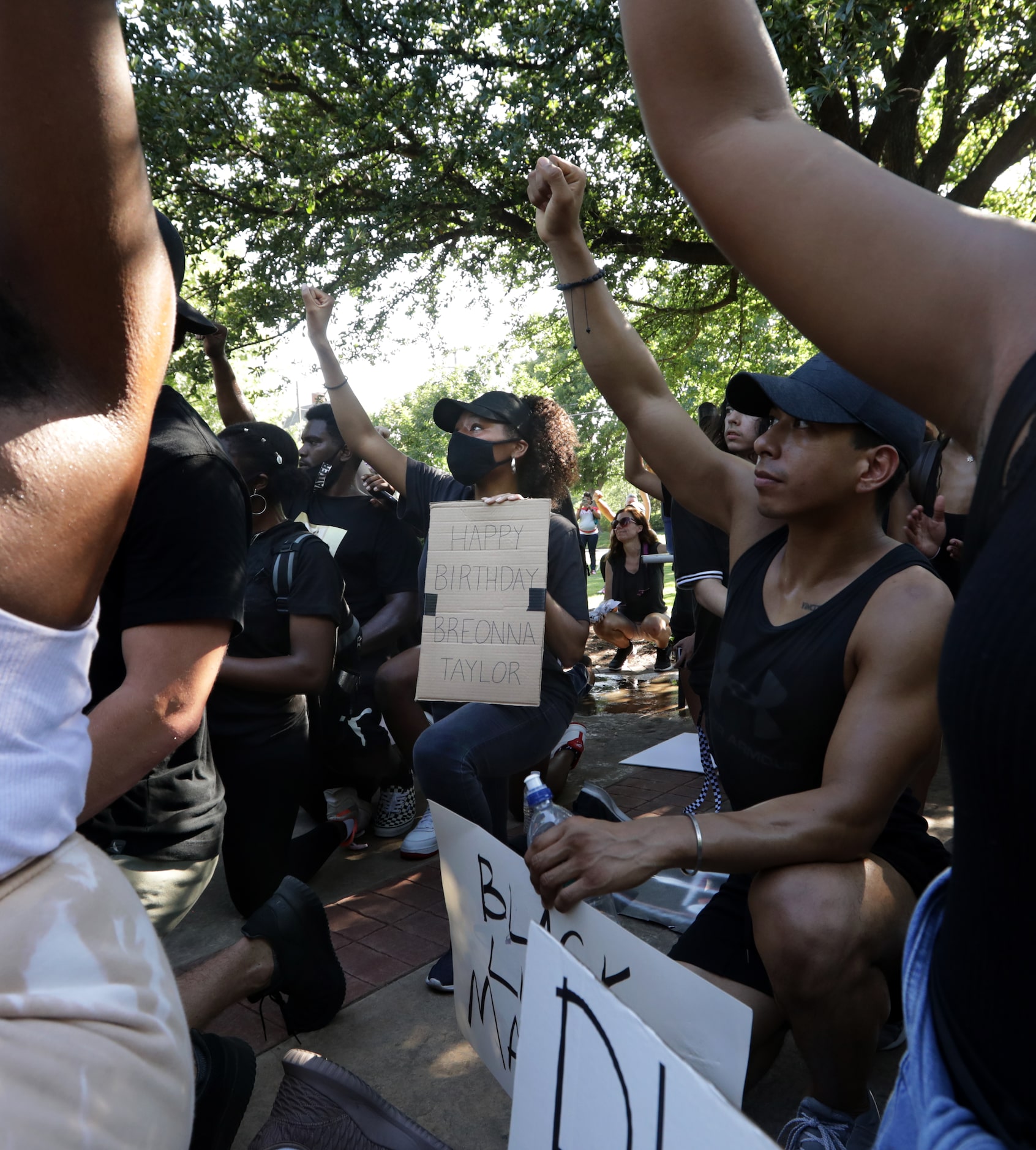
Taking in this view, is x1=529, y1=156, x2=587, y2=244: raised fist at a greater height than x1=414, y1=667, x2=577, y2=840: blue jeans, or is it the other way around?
x1=529, y1=156, x2=587, y2=244: raised fist

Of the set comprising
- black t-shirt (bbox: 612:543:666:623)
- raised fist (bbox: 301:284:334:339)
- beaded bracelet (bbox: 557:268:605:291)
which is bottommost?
black t-shirt (bbox: 612:543:666:623)

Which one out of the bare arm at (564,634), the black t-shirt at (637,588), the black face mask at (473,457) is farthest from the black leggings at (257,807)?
the black t-shirt at (637,588)

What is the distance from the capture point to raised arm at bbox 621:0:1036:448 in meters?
0.80

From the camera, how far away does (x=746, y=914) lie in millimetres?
2195

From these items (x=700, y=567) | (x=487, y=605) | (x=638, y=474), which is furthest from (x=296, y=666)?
(x=638, y=474)

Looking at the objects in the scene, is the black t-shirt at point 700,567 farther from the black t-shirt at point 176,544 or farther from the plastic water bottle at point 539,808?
the black t-shirt at point 176,544

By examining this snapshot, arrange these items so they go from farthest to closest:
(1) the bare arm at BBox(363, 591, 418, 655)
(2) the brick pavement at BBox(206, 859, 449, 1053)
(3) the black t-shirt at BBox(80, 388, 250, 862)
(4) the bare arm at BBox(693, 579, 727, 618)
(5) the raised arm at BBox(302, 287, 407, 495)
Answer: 1. (1) the bare arm at BBox(363, 591, 418, 655)
2. (5) the raised arm at BBox(302, 287, 407, 495)
3. (4) the bare arm at BBox(693, 579, 727, 618)
4. (2) the brick pavement at BBox(206, 859, 449, 1053)
5. (3) the black t-shirt at BBox(80, 388, 250, 862)

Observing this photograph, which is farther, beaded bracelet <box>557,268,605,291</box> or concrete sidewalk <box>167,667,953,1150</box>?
concrete sidewalk <box>167,667,953,1150</box>

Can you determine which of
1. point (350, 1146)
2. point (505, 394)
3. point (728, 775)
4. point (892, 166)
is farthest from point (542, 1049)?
point (892, 166)

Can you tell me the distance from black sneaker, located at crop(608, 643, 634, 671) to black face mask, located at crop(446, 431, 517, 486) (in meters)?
5.92

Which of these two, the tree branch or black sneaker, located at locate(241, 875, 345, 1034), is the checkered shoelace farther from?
the tree branch

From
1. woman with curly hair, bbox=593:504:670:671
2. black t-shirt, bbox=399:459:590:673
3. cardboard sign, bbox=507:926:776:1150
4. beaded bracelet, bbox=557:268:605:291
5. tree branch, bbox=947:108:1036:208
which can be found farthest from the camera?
woman with curly hair, bbox=593:504:670:671

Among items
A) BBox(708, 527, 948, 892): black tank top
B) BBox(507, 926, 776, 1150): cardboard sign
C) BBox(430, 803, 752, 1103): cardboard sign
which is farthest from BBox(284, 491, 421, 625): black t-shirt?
BBox(507, 926, 776, 1150): cardboard sign

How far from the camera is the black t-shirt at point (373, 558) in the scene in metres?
5.04
